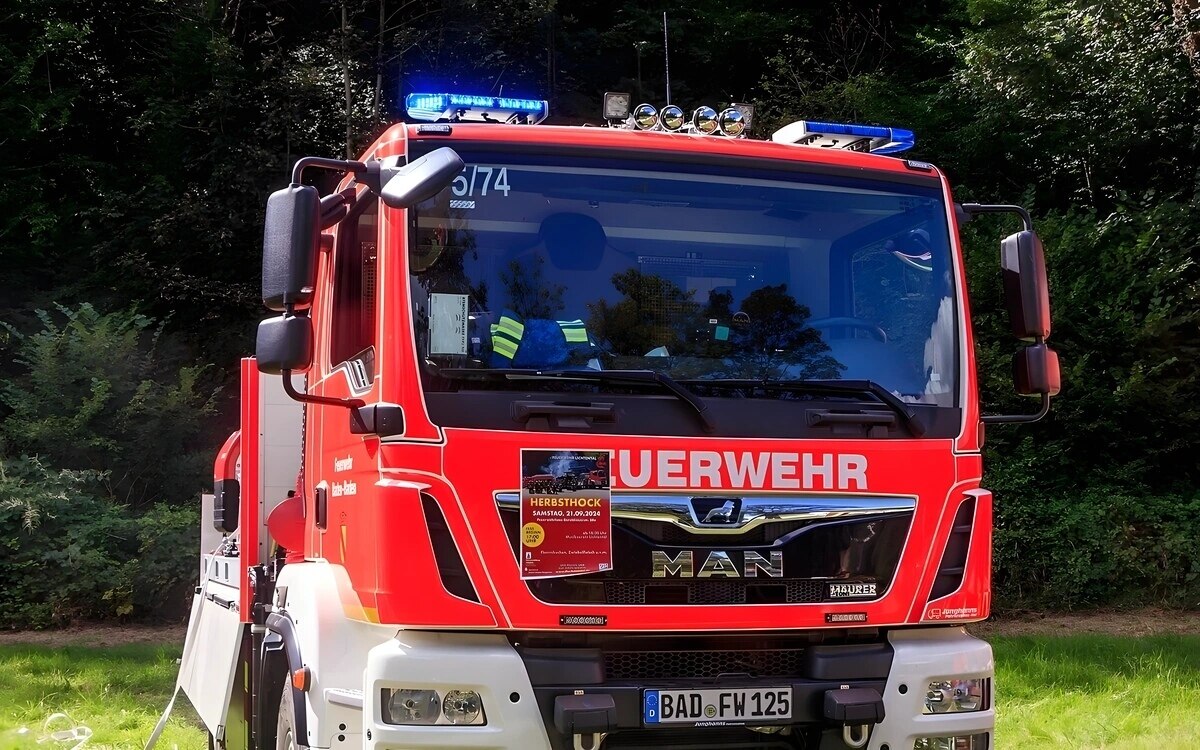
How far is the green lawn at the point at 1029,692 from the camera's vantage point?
745cm

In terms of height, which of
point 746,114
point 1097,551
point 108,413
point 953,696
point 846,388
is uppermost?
point 746,114

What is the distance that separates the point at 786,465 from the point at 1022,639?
7.76m

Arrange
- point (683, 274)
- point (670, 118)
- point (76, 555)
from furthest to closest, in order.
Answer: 1. point (76, 555)
2. point (670, 118)
3. point (683, 274)

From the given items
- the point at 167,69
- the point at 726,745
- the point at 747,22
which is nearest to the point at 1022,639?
the point at 726,745

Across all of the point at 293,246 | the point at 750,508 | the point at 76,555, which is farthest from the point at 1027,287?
the point at 76,555

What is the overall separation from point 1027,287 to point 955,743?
1638 millimetres

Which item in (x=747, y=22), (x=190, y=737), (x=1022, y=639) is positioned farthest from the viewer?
(x=747, y=22)

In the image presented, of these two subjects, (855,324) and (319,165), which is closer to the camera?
(319,165)

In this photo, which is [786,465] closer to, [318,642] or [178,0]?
[318,642]

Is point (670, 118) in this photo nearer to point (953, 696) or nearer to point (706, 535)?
point (706, 535)

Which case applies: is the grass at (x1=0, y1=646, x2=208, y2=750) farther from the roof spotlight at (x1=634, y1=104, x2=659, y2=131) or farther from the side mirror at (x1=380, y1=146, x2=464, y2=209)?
the roof spotlight at (x1=634, y1=104, x2=659, y2=131)

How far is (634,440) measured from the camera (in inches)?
161

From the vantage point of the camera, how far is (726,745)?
13.7 ft

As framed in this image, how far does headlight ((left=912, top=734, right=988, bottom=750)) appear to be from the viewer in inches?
169
